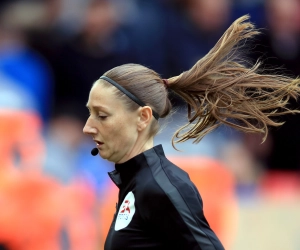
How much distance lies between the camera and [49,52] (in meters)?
5.35

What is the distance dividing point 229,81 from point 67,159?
91.7 inches

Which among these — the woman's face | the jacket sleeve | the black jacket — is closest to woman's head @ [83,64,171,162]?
the woman's face

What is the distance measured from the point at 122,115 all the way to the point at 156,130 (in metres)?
0.17

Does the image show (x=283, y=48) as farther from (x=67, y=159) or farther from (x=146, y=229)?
(x=146, y=229)

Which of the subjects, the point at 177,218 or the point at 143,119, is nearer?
the point at 177,218

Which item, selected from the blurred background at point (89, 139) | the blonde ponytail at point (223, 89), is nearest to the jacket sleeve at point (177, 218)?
the blonde ponytail at point (223, 89)

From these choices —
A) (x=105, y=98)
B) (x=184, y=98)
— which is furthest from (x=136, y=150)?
(x=184, y=98)

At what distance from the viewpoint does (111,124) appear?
2.54m

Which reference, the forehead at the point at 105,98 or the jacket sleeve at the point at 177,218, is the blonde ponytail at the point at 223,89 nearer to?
the forehead at the point at 105,98

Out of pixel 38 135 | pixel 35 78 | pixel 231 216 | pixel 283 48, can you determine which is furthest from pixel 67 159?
pixel 283 48

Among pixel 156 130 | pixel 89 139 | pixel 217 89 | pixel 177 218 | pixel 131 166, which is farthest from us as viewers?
pixel 89 139

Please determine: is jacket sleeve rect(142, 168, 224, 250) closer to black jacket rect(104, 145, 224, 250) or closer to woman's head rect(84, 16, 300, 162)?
black jacket rect(104, 145, 224, 250)

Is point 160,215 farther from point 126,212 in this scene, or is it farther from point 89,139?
point 89,139

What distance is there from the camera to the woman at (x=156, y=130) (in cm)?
226
